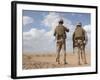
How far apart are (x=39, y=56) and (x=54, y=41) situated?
184 millimetres

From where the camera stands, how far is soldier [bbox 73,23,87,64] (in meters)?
2.03

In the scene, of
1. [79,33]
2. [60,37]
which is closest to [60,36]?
[60,37]

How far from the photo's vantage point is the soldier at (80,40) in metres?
2.03

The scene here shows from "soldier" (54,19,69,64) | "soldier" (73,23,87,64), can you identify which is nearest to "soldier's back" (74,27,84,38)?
"soldier" (73,23,87,64)

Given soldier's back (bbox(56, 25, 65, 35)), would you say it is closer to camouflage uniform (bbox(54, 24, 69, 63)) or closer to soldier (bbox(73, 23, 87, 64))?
camouflage uniform (bbox(54, 24, 69, 63))

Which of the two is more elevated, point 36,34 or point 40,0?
point 40,0

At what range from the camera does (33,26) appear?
1878mm

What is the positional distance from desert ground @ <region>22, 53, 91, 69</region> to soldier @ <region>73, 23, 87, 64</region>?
0.20 feet

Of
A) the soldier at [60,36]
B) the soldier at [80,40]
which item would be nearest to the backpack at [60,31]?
the soldier at [60,36]

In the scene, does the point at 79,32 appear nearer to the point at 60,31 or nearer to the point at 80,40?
the point at 80,40

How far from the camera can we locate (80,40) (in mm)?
2055

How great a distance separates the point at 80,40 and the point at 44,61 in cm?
39
